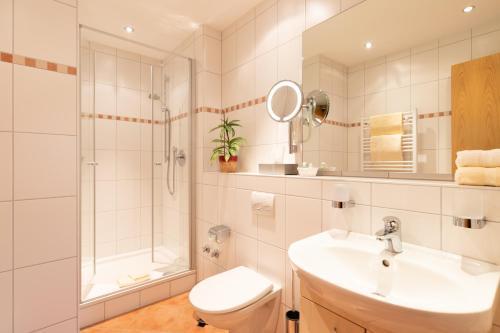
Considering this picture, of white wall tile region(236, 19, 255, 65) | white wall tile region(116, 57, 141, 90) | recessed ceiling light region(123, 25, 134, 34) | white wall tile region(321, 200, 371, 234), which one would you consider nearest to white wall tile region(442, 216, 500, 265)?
white wall tile region(321, 200, 371, 234)

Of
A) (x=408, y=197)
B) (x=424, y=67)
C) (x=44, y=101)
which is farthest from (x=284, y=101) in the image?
(x=44, y=101)

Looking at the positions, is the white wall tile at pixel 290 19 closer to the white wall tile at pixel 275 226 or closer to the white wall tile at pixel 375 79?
the white wall tile at pixel 375 79

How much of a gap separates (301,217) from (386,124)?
662mm

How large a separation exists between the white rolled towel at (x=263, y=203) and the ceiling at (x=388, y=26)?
929 millimetres

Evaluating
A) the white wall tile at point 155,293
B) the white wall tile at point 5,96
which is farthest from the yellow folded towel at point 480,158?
the white wall tile at point 155,293

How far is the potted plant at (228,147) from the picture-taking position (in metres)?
2.02

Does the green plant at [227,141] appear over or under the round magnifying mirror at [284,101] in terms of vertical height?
under

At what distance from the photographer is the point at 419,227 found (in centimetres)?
98

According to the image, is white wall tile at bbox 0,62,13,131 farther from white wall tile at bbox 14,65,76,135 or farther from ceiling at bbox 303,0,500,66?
ceiling at bbox 303,0,500,66

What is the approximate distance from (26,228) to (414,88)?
6.84ft

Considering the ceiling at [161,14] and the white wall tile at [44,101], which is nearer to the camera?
the white wall tile at [44,101]

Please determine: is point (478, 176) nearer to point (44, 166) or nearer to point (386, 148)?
point (386, 148)

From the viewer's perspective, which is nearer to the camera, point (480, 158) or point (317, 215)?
point (480, 158)

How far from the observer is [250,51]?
2.08 metres
